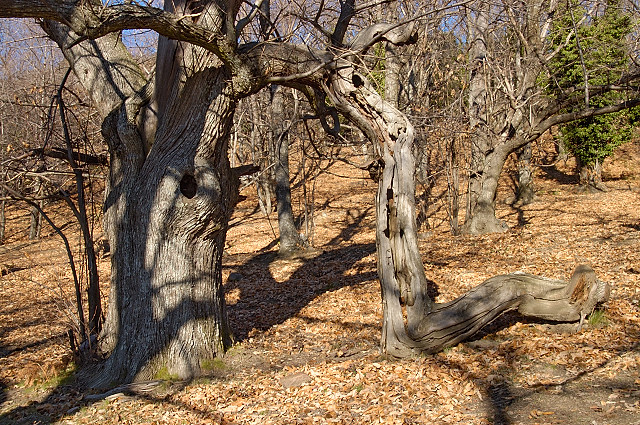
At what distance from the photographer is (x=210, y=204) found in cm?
577

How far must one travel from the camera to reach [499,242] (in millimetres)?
10391

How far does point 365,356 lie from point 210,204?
7.76ft

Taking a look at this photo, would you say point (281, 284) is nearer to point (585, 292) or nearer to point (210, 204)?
point (210, 204)

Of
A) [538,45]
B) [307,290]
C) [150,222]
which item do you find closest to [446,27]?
[538,45]

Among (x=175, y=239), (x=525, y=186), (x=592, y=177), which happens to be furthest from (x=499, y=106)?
(x=175, y=239)

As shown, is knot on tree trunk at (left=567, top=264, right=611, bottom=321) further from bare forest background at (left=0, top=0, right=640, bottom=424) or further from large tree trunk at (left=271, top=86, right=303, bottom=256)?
large tree trunk at (left=271, top=86, right=303, bottom=256)

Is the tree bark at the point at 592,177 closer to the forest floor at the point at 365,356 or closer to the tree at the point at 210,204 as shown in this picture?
the forest floor at the point at 365,356

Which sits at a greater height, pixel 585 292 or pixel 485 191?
pixel 485 191

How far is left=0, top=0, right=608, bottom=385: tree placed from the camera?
5.45m

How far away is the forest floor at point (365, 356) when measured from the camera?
14.5 ft

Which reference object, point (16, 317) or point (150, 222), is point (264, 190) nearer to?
point (16, 317)

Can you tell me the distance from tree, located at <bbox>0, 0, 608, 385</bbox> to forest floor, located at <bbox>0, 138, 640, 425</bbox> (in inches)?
13.5

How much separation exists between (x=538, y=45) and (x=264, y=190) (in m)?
10.9

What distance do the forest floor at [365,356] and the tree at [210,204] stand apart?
34 centimetres
